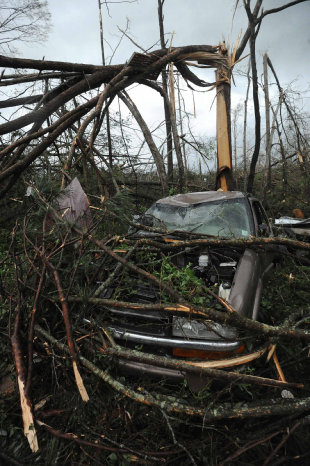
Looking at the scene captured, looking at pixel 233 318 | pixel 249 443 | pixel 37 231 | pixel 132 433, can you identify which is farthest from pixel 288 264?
pixel 37 231

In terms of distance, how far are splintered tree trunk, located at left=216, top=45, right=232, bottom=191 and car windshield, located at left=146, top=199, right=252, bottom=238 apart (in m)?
3.71

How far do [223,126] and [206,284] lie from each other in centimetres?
604

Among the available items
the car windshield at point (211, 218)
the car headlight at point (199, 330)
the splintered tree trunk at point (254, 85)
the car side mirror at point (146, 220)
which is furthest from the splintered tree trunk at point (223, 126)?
the car headlight at point (199, 330)

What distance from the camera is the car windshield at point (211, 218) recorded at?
11.8ft

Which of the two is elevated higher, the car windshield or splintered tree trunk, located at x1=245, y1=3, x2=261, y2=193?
splintered tree trunk, located at x1=245, y1=3, x2=261, y2=193

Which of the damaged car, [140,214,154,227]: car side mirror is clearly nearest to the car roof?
the damaged car

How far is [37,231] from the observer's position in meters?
2.78

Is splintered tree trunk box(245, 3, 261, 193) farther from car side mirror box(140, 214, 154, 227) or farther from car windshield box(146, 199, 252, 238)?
car side mirror box(140, 214, 154, 227)

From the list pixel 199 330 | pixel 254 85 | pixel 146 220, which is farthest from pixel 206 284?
pixel 254 85

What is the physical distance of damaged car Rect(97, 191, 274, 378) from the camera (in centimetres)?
215

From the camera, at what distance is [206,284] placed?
2885 millimetres

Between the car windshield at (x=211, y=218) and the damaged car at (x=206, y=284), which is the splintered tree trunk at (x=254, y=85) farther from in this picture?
the car windshield at (x=211, y=218)

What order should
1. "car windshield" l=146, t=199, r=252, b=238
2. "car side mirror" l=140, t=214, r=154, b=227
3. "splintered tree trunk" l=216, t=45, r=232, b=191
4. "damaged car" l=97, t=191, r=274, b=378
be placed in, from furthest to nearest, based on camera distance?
1. "splintered tree trunk" l=216, t=45, r=232, b=191
2. "car side mirror" l=140, t=214, r=154, b=227
3. "car windshield" l=146, t=199, r=252, b=238
4. "damaged car" l=97, t=191, r=274, b=378

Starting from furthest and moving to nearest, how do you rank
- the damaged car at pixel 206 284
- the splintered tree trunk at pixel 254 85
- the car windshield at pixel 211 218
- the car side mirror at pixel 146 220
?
the splintered tree trunk at pixel 254 85 < the car side mirror at pixel 146 220 < the car windshield at pixel 211 218 < the damaged car at pixel 206 284
